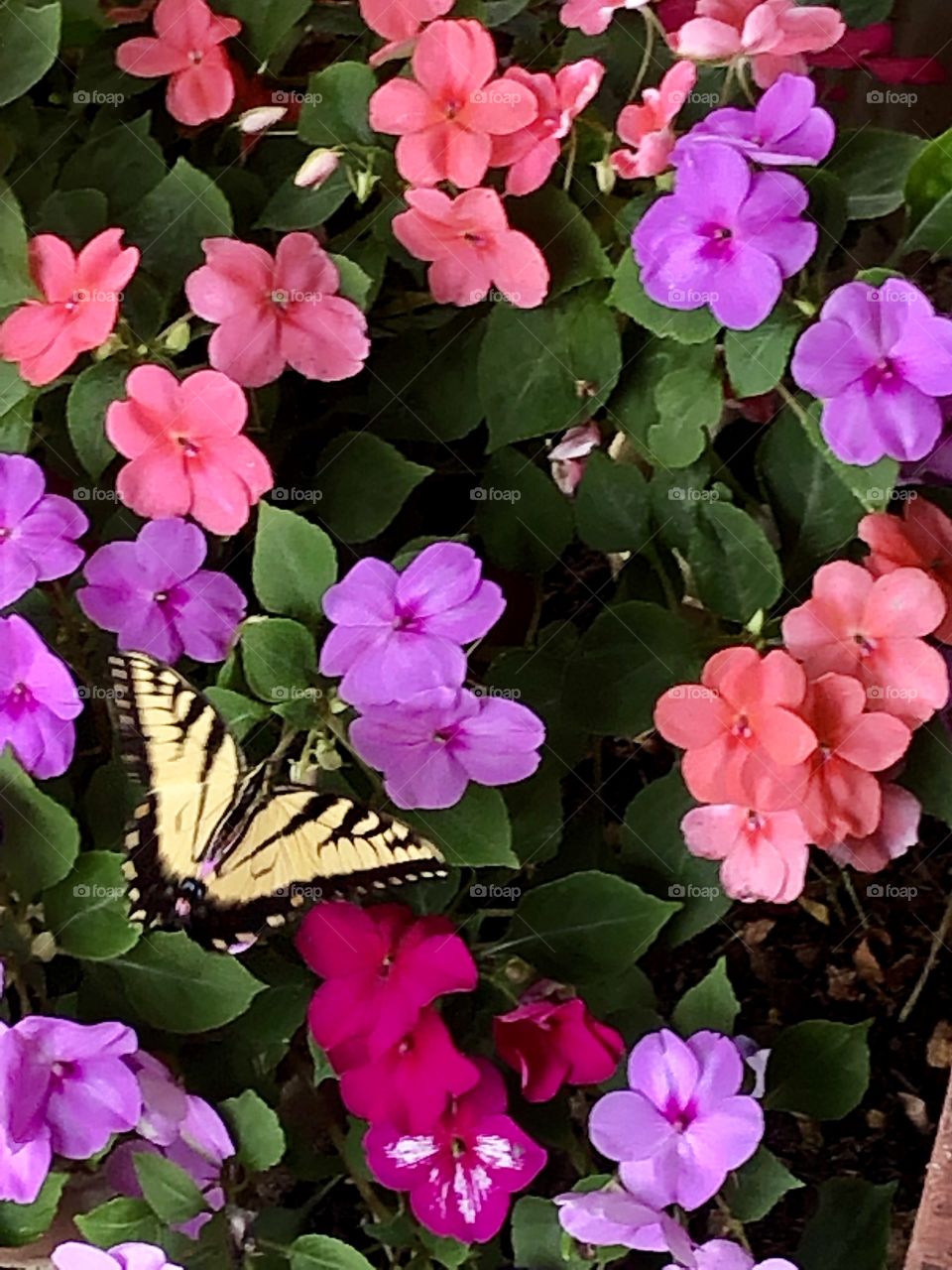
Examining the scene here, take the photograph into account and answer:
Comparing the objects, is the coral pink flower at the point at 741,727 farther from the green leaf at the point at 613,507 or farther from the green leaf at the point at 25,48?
the green leaf at the point at 25,48

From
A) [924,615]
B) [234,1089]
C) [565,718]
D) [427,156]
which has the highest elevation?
[427,156]

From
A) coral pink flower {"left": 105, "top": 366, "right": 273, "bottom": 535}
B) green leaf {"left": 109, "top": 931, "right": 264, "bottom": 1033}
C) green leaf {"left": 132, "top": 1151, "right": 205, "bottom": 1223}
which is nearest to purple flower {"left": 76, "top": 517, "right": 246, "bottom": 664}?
coral pink flower {"left": 105, "top": 366, "right": 273, "bottom": 535}

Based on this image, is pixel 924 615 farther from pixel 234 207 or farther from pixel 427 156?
pixel 234 207

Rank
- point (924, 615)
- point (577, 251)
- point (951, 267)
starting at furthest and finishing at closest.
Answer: point (951, 267) → point (577, 251) → point (924, 615)

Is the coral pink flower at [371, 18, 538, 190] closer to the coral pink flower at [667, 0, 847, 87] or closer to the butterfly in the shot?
the coral pink flower at [667, 0, 847, 87]

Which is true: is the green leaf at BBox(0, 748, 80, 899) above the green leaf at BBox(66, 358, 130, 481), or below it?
below

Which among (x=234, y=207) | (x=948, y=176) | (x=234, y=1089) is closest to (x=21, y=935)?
(x=234, y=1089)

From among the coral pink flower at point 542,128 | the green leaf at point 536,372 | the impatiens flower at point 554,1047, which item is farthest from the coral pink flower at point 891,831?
the coral pink flower at point 542,128
